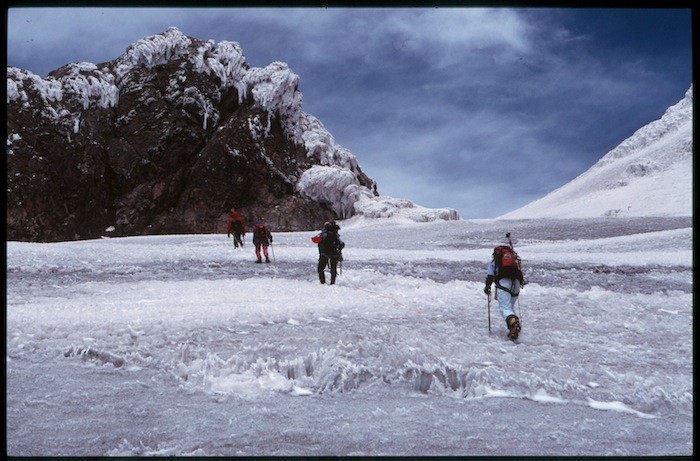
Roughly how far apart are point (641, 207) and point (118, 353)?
61.4m

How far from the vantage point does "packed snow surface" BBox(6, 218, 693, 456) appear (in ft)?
12.8

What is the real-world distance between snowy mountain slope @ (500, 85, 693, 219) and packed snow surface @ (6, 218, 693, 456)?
177 ft

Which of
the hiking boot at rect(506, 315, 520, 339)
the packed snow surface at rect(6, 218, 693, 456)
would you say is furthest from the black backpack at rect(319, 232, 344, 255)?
the hiking boot at rect(506, 315, 520, 339)

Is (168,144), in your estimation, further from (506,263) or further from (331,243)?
(506,263)

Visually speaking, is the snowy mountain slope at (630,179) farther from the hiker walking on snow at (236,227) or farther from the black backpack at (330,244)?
the black backpack at (330,244)

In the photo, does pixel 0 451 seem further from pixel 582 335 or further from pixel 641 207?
pixel 641 207

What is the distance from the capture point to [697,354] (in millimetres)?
5266

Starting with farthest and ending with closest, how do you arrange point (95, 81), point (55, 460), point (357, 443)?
point (95, 81) < point (357, 443) < point (55, 460)

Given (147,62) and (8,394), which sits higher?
(147,62)

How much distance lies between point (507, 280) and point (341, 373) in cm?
311

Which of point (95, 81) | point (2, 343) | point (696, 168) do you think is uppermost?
point (95, 81)

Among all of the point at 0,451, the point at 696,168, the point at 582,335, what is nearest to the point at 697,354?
the point at 582,335

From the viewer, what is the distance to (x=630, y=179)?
248 feet

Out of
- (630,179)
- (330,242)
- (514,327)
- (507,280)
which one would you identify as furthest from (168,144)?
(630,179)
